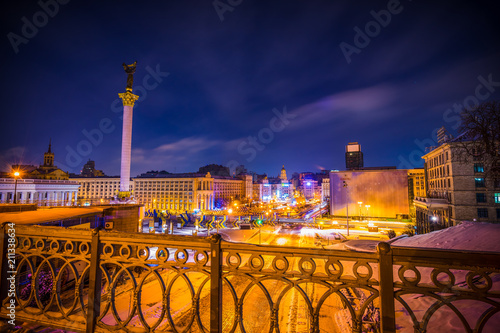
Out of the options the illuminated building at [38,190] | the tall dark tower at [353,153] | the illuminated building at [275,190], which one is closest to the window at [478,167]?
the illuminated building at [38,190]

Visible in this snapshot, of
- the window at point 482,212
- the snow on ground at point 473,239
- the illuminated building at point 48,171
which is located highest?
the illuminated building at point 48,171

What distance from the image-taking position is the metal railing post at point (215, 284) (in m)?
2.60

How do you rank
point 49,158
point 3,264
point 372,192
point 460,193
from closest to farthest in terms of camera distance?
point 3,264
point 460,193
point 372,192
point 49,158

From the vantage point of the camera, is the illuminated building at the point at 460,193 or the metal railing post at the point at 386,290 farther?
the illuminated building at the point at 460,193

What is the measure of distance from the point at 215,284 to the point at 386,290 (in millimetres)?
1796

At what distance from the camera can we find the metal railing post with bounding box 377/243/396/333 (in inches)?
86.6

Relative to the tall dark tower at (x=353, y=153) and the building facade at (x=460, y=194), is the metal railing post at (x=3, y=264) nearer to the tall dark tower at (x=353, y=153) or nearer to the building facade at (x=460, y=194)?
the building facade at (x=460, y=194)

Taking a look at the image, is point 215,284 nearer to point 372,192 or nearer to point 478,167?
point 478,167

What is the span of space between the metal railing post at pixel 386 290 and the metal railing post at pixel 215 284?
5.57 ft

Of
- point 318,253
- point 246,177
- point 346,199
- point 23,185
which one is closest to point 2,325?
point 318,253

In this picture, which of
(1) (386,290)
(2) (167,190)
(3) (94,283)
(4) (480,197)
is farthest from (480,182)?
(2) (167,190)

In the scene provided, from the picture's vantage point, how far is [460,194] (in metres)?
28.6

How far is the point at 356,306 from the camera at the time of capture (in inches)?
392

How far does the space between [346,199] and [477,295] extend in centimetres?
5292
